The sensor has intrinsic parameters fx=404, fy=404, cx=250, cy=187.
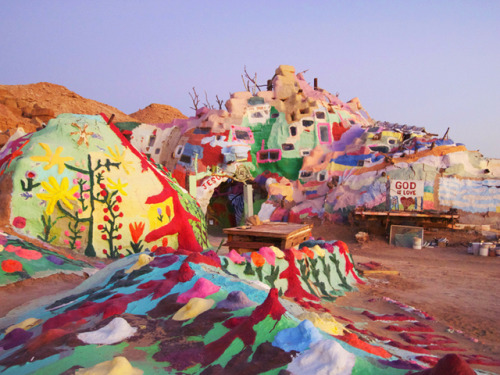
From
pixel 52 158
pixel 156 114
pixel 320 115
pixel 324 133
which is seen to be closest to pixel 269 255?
pixel 52 158

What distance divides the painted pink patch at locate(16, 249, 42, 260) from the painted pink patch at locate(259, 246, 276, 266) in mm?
3570

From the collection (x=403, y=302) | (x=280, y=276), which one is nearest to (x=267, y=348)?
(x=280, y=276)

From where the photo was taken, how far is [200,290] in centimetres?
341

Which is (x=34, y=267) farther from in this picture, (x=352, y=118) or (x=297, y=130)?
(x=352, y=118)

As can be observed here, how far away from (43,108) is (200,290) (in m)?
24.5

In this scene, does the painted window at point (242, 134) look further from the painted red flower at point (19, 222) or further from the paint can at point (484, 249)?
the painted red flower at point (19, 222)

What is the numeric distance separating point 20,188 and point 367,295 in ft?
21.4

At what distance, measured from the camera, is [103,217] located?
8008mm

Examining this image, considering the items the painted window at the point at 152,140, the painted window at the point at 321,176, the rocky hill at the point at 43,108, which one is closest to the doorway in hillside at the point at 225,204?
the painted window at the point at 321,176

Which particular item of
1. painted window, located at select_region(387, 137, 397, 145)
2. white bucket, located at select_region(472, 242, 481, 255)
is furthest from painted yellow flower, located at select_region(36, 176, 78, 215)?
painted window, located at select_region(387, 137, 397, 145)

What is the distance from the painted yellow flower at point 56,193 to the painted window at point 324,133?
49.2 feet

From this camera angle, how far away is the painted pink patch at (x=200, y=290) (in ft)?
11.1

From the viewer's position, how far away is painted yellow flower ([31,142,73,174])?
784 centimetres

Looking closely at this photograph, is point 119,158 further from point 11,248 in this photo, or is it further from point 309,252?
point 309,252
